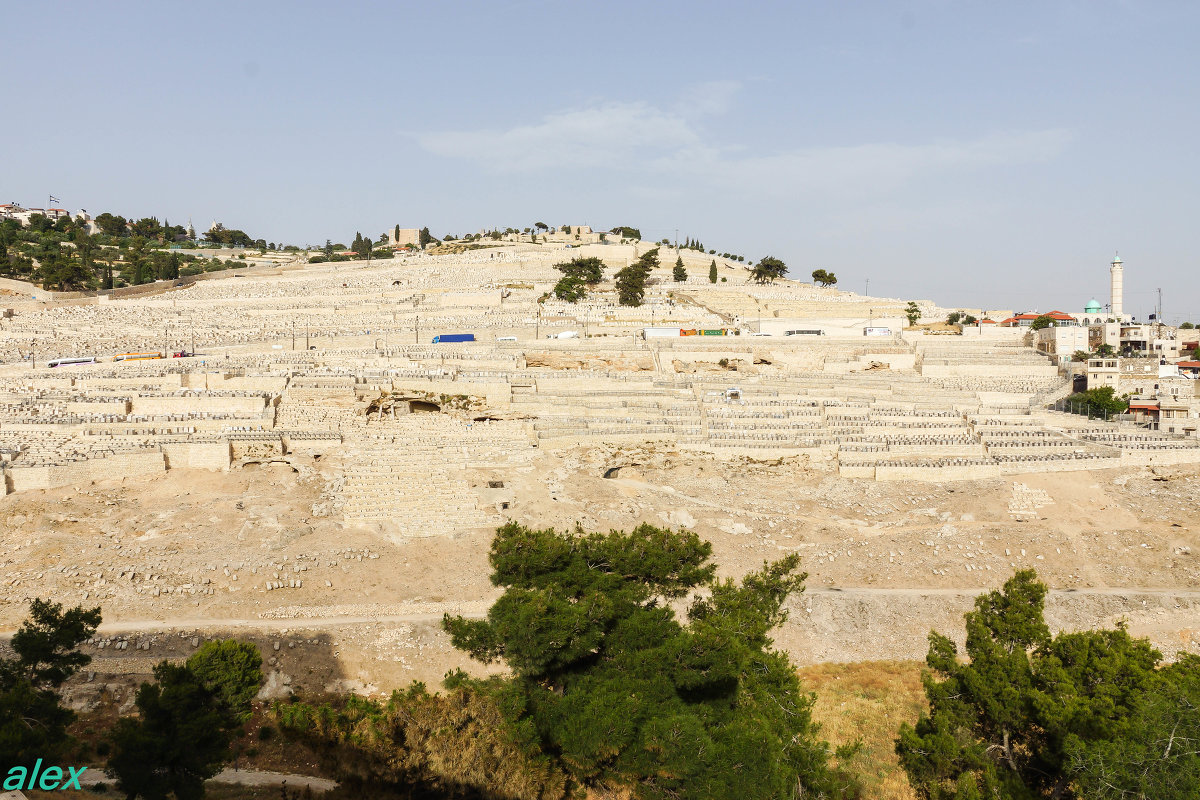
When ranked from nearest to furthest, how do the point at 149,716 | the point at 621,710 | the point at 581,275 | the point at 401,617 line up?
1. the point at 149,716
2. the point at 621,710
3. the point at 401,617
4. the point at 581,275

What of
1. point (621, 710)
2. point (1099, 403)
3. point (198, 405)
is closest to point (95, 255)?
point (198, 405)

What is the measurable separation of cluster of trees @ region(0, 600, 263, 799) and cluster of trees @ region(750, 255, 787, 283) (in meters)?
58.1

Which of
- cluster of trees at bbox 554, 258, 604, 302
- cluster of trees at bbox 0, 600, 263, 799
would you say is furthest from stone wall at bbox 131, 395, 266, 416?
cluster of trees at bbox 554, 258, 604, 302

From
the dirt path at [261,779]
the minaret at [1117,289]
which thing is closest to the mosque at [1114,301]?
the minaret at [1117,289]

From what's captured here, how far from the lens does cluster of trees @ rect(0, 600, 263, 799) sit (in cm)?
859

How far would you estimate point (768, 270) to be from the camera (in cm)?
6500

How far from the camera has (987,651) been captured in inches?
432

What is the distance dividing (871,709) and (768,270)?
52911 mm

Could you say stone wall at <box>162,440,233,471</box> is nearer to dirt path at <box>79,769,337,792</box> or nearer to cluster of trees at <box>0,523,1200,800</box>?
cluster of trees at <box>0,523,1200,800</box>

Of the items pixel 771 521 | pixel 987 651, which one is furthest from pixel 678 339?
pixel 987 651

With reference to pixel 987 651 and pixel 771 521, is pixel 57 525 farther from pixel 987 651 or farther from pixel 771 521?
pixel 987 651

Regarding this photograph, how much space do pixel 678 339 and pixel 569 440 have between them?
13942mm

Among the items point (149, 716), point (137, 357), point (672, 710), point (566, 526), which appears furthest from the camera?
point (137, 357)

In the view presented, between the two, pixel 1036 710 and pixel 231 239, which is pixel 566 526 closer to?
pixel 1036 710
